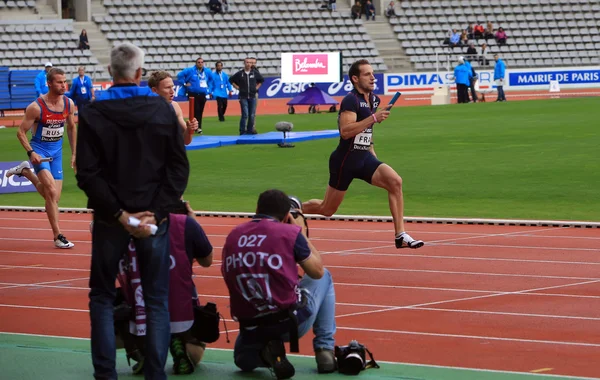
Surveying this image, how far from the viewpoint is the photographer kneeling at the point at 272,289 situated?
245 inches

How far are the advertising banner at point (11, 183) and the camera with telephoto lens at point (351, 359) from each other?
12625mm

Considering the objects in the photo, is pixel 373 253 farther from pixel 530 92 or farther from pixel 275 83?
pixel 530 92

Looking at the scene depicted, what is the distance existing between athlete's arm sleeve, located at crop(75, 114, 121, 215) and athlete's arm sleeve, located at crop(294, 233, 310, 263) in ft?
3.64

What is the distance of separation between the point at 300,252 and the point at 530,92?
43156 millimetres

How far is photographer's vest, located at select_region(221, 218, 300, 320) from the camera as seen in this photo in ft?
20.4

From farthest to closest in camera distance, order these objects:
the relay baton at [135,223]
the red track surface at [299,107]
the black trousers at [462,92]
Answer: the black trousers at [462,92] → the red track surface at [299,107] → the relay baton at [135,223]

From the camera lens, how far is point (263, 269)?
245 inches

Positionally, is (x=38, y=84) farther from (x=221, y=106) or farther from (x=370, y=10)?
(x=370, y=10)

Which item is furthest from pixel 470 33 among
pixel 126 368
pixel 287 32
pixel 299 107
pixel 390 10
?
pixel 126 368

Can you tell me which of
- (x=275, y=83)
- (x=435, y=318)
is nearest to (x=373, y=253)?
(x=435, y=318)

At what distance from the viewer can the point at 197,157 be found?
2244 centimetres

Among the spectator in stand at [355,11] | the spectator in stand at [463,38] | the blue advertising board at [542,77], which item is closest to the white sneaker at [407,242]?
the blue advertising board at [542,77]

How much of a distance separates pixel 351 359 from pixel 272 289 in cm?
57

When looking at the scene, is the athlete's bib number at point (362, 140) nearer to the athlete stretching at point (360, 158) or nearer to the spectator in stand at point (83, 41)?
the athlete stretching at point (360, 158)
